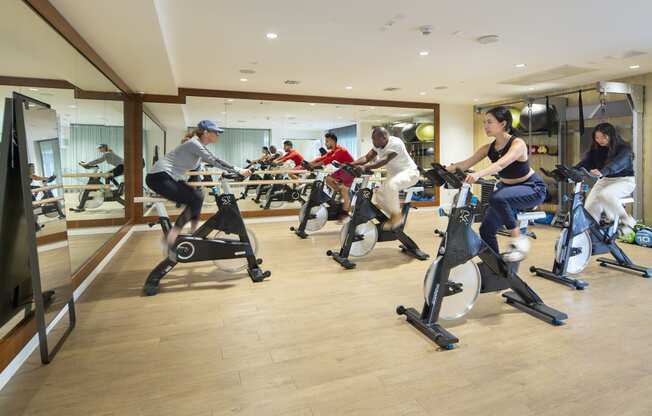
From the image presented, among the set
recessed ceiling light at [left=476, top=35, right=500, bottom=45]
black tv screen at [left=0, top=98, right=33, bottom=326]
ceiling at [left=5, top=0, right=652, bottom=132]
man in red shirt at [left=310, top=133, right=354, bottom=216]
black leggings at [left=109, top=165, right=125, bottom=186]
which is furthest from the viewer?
man in red shirt at [left=310, top=133, right=354, bottom=216]

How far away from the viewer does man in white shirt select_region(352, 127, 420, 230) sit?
4.55 m

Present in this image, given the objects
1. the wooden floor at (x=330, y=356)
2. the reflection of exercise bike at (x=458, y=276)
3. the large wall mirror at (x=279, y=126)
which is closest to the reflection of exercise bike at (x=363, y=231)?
the wooden floor at (x=330, y=356)

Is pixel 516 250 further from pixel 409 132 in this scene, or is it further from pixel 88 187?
pixel 409 132

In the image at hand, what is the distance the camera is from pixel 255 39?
15.3 feet

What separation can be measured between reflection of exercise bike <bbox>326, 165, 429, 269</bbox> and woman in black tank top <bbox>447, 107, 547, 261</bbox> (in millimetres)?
1656

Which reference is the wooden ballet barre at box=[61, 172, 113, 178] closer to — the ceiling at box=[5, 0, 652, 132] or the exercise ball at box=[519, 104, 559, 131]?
the ceiling at box=[5, 0, 652, 132]

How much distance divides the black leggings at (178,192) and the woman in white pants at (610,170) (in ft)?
13.1

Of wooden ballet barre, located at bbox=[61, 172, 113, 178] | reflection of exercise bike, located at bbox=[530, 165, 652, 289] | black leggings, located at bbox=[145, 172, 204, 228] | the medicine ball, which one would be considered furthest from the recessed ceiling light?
wooden ballet barre, located at bbox=[61, 172, 113, 178]

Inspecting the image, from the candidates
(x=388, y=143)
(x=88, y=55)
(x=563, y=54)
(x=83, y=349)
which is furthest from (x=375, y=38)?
(x=83, y=349)

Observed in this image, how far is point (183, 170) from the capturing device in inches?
154

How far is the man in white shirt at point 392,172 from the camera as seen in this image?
4.55m

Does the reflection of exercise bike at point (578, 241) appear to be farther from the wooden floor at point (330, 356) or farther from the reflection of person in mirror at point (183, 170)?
the reflection of person in mirror at point (183, 170)

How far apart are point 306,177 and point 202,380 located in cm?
597

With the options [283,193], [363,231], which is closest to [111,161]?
[283,193]
